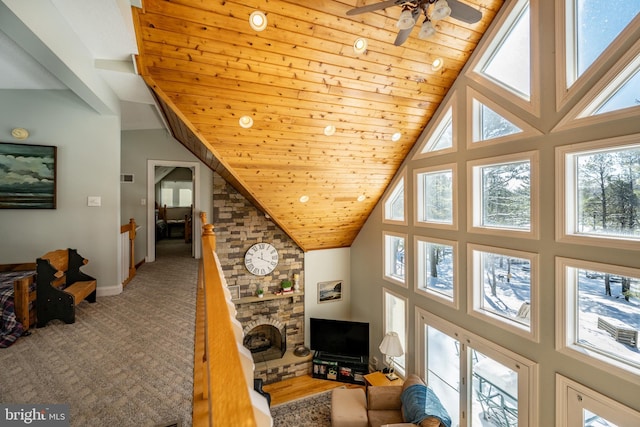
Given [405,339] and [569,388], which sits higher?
[569,388]

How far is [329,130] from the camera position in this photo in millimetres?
3648

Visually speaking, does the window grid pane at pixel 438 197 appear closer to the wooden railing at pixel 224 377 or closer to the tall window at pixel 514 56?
the tall window at pixel 514 56

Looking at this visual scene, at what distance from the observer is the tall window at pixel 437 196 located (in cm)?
400

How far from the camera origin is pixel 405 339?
4941mm

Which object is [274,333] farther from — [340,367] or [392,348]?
[392,348]

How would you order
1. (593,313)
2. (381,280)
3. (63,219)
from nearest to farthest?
(593,313), (63,219), (381,280)

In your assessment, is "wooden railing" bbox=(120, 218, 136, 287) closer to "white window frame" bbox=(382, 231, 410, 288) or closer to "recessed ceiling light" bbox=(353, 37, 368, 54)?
"recessed ceiling light" bbox=(353, 37, 368, 54)

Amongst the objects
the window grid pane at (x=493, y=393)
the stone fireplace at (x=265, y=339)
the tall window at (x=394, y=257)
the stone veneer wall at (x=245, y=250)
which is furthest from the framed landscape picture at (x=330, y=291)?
the window grid pane at (x=493, y=393)

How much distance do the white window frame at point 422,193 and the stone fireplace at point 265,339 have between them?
156 inches

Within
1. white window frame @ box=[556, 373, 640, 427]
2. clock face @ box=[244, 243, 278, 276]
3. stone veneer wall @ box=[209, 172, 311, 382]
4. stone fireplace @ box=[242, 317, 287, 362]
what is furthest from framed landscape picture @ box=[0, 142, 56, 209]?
white window frame @ box=[556, 373, 640, 427]

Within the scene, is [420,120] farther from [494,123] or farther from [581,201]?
[581,201]

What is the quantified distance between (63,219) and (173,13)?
261 cm

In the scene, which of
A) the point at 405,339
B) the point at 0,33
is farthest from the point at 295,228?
the point at 0,33

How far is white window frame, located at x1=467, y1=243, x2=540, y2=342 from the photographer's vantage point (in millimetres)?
2957
